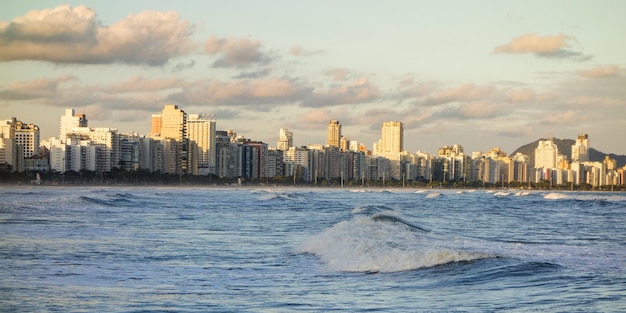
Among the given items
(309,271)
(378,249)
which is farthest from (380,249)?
(309,271)

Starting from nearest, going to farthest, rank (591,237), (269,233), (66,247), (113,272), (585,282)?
(585,282), (113,272), (66,247), (591,237), (269,233)

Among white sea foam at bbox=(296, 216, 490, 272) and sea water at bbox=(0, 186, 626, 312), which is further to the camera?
white sea foam at bbox=(296, 216, 490, 272)

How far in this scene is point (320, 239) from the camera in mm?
25719

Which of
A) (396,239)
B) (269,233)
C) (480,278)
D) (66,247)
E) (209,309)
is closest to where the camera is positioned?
(209,309)

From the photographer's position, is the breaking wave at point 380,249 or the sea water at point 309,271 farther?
the breaking wave at point 380,249

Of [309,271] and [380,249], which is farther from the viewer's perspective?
[380,249]

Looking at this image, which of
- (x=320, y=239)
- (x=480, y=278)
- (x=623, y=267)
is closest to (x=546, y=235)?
(x=320, y=239)

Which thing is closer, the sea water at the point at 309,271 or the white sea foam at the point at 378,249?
the sea water at the point at 309,271

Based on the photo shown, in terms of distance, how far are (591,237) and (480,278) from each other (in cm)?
1455

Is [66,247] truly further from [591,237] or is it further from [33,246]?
[591,237]

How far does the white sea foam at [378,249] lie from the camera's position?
1912 cm

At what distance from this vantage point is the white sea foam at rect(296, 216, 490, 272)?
19.1 meters

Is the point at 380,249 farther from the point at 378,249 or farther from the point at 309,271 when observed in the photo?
the point at 309,271

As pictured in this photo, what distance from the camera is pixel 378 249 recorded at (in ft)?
71.2
